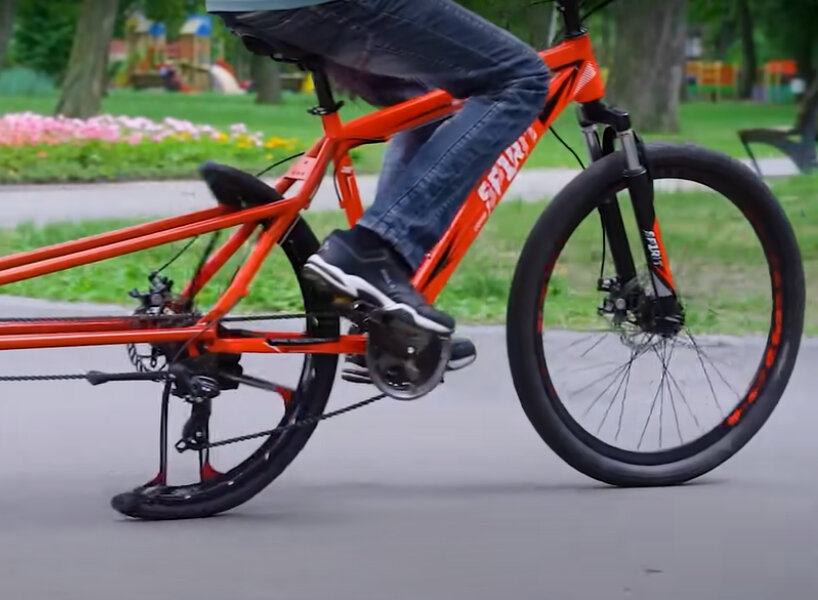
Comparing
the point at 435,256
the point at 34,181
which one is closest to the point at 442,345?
the point at 435,256

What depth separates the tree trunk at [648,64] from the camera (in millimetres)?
25625

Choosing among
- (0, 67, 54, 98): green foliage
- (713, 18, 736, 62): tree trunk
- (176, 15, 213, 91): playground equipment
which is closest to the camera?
(0, 67, 54, 98): green foliage

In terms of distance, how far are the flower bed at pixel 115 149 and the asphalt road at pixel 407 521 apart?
A: 8.66 metres

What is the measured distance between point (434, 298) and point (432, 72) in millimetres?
549

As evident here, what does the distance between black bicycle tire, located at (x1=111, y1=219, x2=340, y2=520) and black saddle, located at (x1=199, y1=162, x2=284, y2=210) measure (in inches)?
5.2

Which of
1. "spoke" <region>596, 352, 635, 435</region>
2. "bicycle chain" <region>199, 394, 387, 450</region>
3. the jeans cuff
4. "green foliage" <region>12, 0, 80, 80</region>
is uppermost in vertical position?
"green foliage" <region>12, 0, 80, 80</region>

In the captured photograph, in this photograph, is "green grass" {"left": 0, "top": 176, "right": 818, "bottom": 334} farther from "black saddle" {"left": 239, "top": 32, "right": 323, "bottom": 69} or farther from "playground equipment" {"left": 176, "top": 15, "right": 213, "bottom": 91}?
"playground equipment" {"left": 176, "top": 15, "right": 213, "bottom": 91}

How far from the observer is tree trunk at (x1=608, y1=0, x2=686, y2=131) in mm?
25625

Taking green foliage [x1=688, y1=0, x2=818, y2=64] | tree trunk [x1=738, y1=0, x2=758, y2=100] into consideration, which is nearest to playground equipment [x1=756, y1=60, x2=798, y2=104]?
tree trunk [x1=738, y1=0, x2=758, y2=100]

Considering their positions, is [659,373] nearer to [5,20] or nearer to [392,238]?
[392,238]

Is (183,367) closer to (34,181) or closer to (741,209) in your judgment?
(741,209)

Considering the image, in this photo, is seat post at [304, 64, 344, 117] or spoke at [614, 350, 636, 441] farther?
spoke at [614, 350, 636, 441]

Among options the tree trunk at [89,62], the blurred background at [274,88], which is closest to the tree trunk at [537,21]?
the blurred background at [274,88]

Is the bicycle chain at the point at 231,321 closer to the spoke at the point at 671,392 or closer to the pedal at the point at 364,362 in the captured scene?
the pedal at the point at 364,362
